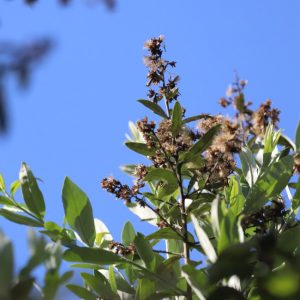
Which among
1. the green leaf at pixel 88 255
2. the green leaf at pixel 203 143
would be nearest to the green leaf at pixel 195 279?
the green leaf at pixel 88 255

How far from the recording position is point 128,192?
112 inches

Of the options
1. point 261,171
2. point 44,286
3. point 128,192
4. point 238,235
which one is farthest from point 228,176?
point 44,286

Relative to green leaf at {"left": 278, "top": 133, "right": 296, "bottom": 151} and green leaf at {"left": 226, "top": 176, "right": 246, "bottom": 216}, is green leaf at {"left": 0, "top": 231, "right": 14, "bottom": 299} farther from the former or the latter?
green leaf at {"left": 278, "top": 133, "right": 296, "bottom": 151}

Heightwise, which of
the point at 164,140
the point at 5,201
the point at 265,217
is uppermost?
the point at 164,140

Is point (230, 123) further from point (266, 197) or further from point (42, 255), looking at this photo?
point (42, 255)

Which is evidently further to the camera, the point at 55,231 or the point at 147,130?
the point at 147,130

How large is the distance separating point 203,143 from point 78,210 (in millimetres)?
534

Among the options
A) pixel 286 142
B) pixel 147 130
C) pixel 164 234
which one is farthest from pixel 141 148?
pixel 286 142

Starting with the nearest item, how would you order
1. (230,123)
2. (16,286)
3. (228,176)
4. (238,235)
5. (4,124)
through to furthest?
1. (4,124)
2. (16,286)
3. (238,235)
4. (230,123)
5. (228,176)

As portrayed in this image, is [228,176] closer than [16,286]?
No

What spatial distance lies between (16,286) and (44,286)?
0.60 feet

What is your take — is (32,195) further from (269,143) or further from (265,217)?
(269,143)

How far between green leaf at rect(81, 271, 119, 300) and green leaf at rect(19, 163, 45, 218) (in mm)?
300

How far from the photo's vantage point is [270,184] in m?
2.66
